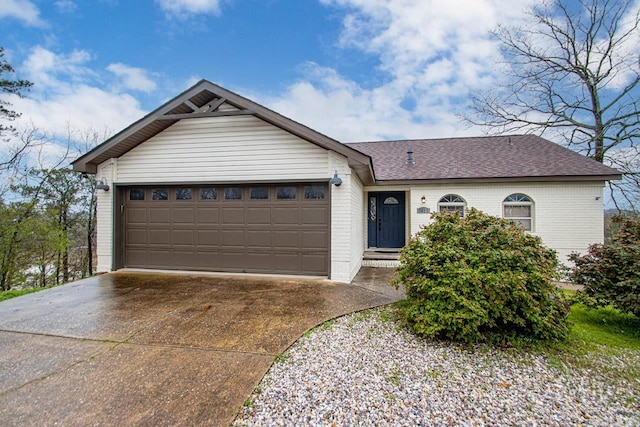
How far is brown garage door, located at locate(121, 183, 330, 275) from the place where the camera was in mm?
6715

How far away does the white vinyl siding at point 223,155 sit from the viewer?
6590 mm

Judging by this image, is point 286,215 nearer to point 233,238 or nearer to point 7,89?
point 233,238

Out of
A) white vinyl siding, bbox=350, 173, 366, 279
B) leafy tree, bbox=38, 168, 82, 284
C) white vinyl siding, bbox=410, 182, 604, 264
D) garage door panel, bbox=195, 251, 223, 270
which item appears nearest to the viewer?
white vinyl siding, bbox=350, 173, 366, 279

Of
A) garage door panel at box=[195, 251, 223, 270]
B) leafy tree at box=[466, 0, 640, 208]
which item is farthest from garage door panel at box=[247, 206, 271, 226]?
leafy tree at box=[466, 0, 640, 208]

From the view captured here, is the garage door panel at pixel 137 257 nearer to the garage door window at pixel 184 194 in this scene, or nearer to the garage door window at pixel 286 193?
the garage door window at pixel 184 194

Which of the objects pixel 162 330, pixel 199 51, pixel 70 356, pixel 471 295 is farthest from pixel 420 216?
pixel 199 51

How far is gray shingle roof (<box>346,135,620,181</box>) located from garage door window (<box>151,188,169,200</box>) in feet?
21.1

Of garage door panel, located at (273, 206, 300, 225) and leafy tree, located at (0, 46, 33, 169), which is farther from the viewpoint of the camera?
leafy tree, located at (0, 46, 33, 169)

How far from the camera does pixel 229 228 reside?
23.3 feet

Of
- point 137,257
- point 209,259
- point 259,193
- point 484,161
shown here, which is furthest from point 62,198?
point 484,161

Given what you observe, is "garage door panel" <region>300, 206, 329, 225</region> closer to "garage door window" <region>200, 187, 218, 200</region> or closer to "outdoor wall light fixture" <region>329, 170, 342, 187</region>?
"outdoor wall light fixture" <region>329, 170, 342, 187</region>

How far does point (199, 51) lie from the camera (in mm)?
11047

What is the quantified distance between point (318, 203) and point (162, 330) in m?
3.99

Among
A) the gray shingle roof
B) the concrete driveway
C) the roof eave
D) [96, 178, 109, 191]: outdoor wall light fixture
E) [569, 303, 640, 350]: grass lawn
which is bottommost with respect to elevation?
[569, 303, 640, 350]: grass lawn
